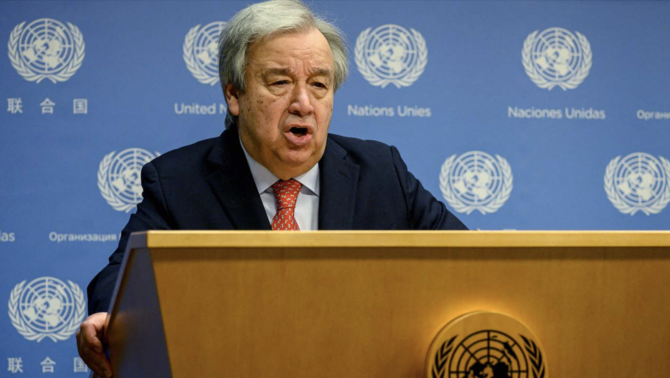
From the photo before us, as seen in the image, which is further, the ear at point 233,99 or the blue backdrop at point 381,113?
the blue backdrop at point 381,113

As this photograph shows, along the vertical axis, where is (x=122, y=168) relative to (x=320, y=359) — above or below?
above

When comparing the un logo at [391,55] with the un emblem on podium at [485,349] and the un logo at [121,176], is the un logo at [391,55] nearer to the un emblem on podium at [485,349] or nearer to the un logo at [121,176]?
the un logo at [121,176]

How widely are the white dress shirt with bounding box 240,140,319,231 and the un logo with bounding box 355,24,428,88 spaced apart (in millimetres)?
984

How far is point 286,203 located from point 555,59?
5.16 feet

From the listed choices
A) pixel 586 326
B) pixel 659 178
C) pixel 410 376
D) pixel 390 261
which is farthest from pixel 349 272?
pixel 659 178

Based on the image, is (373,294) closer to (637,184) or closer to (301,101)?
(301,101)

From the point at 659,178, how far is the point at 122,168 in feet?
7.15

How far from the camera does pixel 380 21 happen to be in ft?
9.23

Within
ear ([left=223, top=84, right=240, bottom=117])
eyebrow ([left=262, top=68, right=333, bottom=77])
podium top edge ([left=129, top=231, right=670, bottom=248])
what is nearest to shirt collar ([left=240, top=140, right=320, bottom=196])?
ear ([left=223, top=84, right=240, bottom=117])

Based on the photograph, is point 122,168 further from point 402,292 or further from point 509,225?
point 402,292

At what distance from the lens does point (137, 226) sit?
5.80 ft

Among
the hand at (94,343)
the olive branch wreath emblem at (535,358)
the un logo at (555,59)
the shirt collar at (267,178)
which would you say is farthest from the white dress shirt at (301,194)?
the un logo at (555,59)

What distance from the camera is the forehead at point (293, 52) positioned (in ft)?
5.98

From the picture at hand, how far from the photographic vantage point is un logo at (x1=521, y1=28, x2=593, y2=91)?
2.88 m
